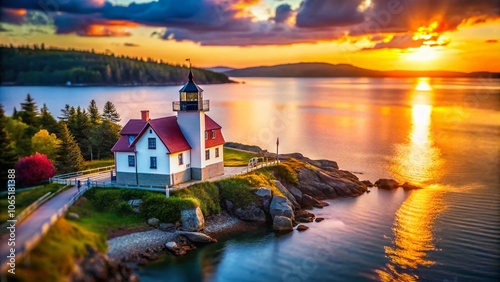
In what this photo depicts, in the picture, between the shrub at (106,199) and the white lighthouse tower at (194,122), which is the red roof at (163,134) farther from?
the shrub at (106,199)

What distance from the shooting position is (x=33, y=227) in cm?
Result: 2473

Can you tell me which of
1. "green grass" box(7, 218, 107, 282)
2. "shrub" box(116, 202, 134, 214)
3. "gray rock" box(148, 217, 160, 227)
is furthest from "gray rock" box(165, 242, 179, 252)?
"green grass" box(7, 218, 107, 282)

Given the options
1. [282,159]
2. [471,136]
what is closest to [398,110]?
[471,136]

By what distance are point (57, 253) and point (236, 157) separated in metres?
31.2

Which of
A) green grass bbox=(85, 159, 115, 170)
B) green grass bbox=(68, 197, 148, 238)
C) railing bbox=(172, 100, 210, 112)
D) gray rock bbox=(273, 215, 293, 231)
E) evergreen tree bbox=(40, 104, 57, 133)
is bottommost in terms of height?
gray rock bbox=(273, 215, 293, 231)

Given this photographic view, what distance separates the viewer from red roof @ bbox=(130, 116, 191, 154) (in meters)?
37.4

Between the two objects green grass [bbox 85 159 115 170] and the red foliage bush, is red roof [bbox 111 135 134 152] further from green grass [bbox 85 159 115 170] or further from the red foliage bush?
green grass [bbox 85 159 115 170]

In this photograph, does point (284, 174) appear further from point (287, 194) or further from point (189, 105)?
point (189, 105)

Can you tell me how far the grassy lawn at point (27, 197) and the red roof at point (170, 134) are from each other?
7.28 m

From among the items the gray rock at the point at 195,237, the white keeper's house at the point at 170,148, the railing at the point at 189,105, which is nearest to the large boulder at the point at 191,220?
the gray rock at the point at 195,237

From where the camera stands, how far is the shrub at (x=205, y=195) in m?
36.3

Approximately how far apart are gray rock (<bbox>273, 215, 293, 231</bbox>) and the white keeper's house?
7845 millimetres

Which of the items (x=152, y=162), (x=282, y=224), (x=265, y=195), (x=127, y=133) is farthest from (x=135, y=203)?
(x=282, y=224)

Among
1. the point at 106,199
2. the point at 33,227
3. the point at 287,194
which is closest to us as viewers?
the point at 33,227
